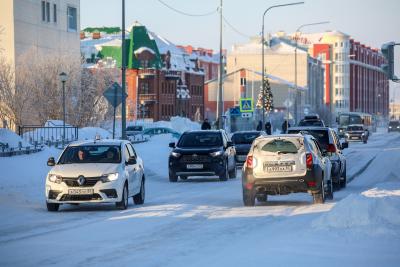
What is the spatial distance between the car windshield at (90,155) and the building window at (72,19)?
6044cm

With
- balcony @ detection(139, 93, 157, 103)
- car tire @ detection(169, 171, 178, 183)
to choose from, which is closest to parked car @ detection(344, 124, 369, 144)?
balcony @ detection(139, 93, 157, 103)

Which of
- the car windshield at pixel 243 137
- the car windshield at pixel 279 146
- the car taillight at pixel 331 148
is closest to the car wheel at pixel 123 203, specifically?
the car windshield at pixel 279 146

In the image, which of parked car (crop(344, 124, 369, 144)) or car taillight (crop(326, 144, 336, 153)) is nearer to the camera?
car taillight (crop(326, 144, 336, 153))

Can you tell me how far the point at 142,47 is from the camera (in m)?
116

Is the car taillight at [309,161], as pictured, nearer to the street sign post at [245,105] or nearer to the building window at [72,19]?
the street sign post at [245,105]

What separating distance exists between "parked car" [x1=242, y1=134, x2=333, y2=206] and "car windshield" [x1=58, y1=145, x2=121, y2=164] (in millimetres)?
2764

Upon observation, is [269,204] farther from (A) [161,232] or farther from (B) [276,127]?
(B) [276,127]

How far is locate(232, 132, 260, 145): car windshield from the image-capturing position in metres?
41.0

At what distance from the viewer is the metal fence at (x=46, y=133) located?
41.9 m

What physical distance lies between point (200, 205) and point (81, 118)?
140 ft

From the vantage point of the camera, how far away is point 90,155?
20.6m

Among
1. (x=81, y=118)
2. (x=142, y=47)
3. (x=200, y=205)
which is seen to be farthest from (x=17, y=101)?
(x=142, y=47)

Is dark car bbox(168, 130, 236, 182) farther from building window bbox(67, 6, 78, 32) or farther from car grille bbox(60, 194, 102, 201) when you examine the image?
building window bbox(67, 6, 78, 32)

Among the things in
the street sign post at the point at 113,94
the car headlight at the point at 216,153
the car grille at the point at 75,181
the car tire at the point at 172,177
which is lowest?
the car tire at the point at 172,177
